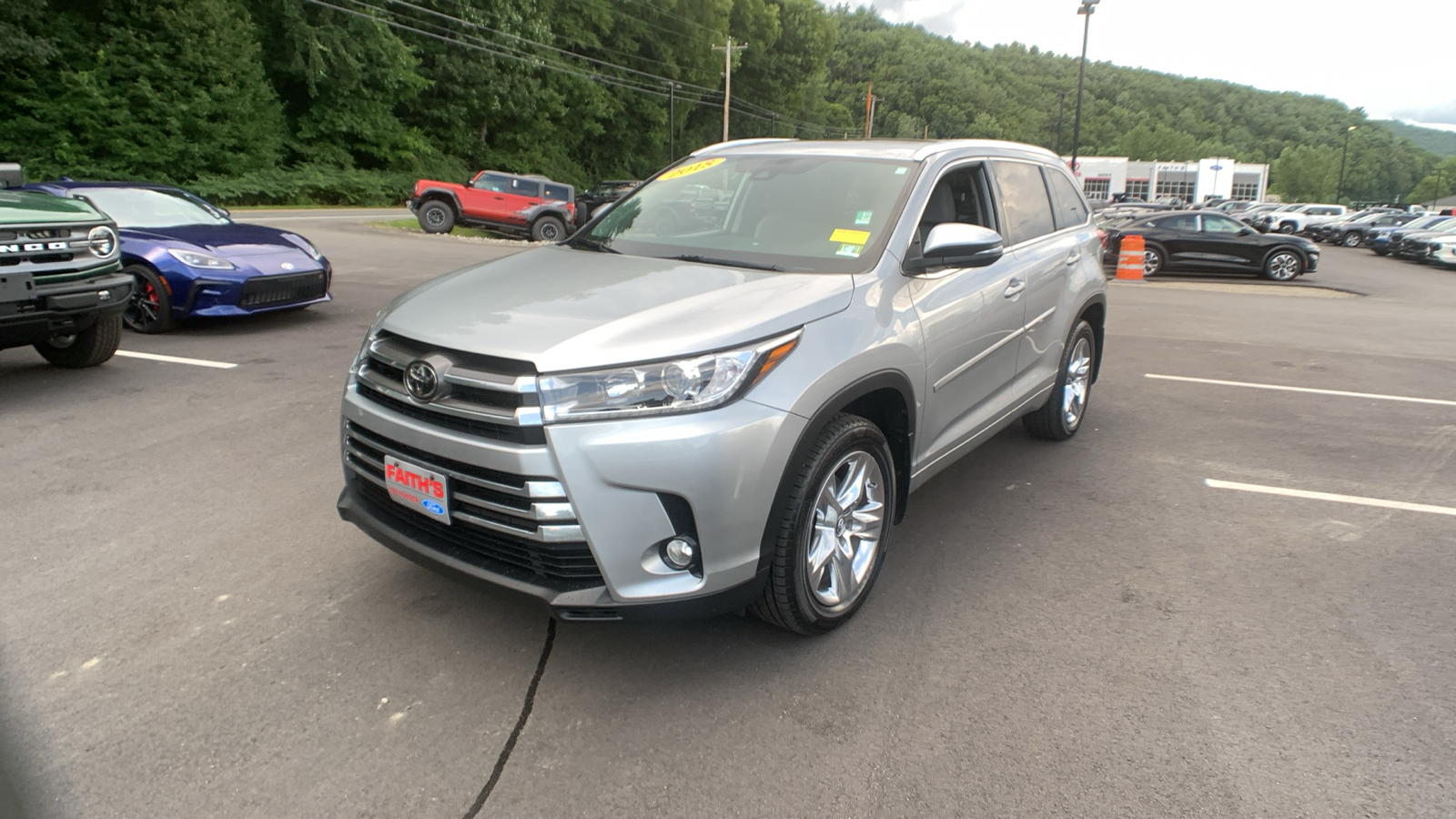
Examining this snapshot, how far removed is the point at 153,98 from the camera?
104ft

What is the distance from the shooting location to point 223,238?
8594 millimetres

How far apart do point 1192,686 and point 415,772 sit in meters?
2.43

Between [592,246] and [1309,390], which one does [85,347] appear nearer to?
[592,246]

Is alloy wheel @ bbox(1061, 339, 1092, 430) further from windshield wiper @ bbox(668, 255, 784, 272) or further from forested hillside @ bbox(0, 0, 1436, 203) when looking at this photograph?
forested hillside @ bbox(0, 0, 1436, 203)

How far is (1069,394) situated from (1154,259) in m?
15.5

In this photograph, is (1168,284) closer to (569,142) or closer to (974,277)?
(974,277)

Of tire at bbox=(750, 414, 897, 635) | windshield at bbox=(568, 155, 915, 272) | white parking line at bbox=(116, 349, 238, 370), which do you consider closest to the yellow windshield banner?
windshield at bbox=(568, 155, 915, 272)

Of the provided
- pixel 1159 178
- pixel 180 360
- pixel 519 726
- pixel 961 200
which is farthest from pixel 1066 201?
pixel 1159 178

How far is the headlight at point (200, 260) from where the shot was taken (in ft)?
26.7

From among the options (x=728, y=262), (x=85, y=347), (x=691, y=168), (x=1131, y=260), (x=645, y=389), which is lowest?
(x=85, y=347)

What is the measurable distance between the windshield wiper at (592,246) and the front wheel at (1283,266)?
19.1 metres

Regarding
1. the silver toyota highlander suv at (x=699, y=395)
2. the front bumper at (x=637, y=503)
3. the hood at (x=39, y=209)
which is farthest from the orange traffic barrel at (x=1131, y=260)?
the front bumper at (x=637, y=503)

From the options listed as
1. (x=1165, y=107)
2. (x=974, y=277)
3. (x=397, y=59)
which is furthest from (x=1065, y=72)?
(x=974, y=277)

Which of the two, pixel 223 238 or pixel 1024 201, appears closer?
pixel 1024 201
